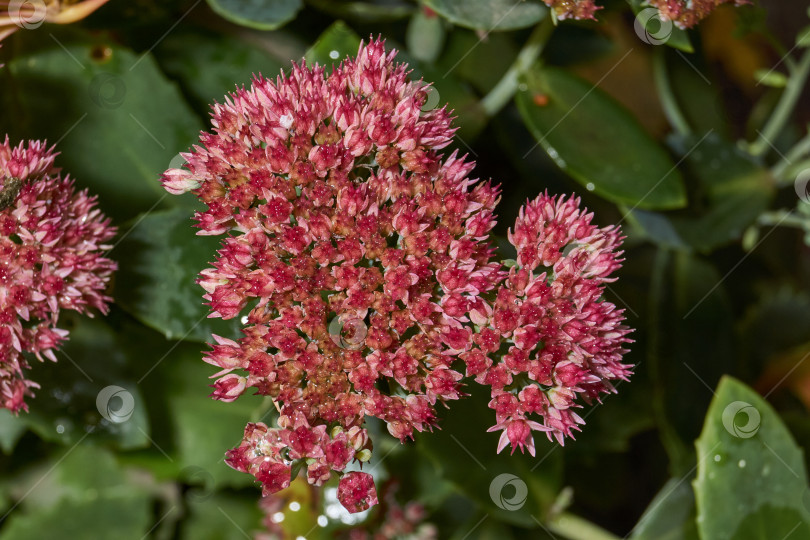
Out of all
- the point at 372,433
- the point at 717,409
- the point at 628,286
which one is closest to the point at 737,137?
the point at 628,286

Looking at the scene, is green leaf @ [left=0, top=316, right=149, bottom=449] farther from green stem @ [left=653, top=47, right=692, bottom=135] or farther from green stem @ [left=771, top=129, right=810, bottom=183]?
green stem @ [left=771, top=129, right=810, bottom=183]

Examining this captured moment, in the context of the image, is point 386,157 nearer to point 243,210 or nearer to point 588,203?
point 243,210

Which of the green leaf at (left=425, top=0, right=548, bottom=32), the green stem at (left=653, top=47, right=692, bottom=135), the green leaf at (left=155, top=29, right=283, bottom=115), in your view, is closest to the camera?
the green leaf at (left=425, top=0, right=548, bottom=32)

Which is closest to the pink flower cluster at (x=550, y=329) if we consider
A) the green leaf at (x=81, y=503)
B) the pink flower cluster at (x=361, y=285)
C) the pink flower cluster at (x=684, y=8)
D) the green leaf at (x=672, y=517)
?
the pink flower cluster at (x=361, y=285)

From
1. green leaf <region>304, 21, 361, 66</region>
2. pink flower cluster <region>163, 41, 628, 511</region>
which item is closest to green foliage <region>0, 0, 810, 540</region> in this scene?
green leaf <region>304, 21, 361, 66</region>

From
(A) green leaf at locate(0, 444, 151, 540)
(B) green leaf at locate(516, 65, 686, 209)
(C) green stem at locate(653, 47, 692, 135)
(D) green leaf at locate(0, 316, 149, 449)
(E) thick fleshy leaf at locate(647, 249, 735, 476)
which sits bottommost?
(A) green leaf at locate(0, 444, 151, 540)

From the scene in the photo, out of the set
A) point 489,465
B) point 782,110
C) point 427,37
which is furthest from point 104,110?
point 782,110

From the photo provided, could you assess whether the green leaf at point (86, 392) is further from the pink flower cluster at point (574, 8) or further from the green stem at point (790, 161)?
the green stem at point (790, 161)

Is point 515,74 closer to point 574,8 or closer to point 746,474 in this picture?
point 574,8
